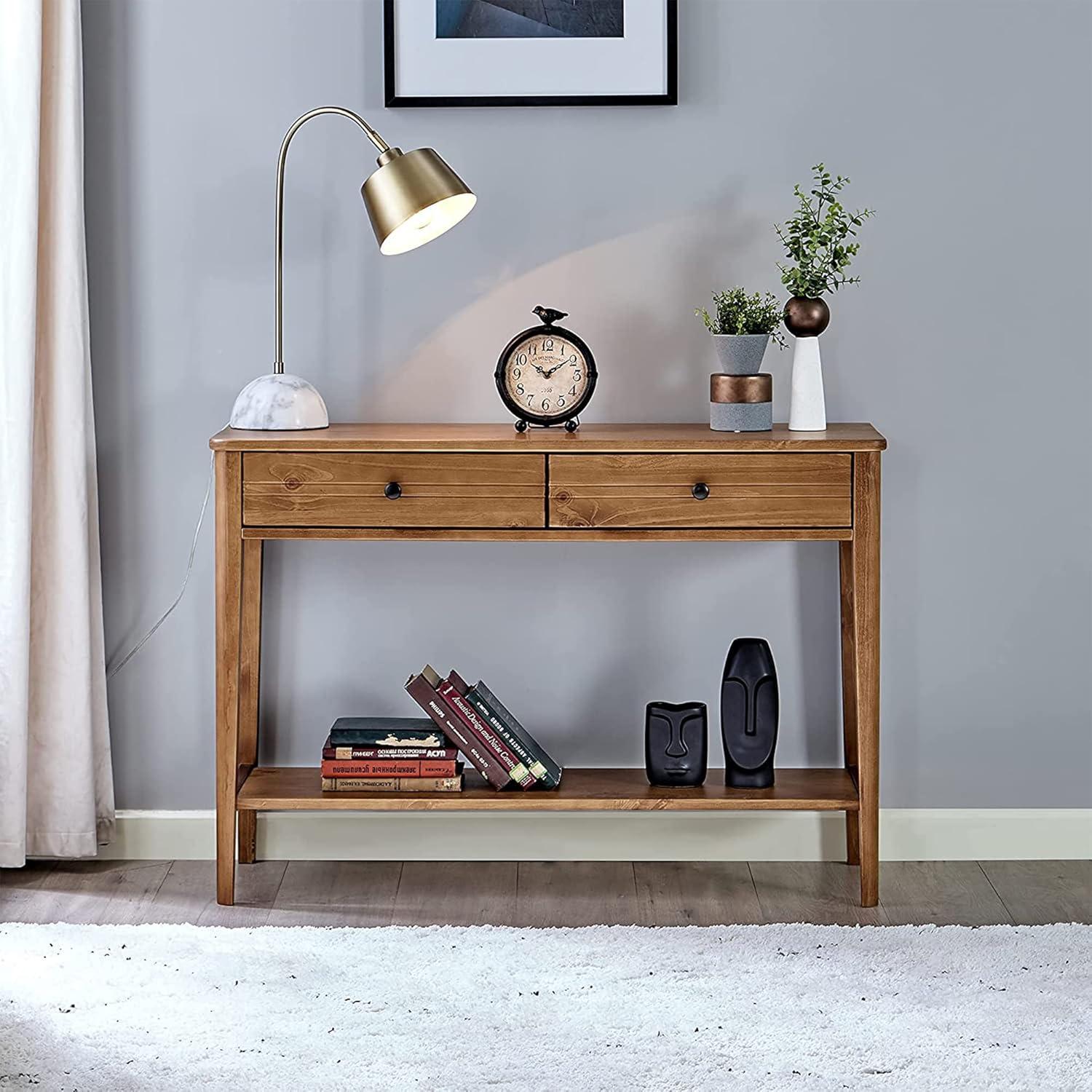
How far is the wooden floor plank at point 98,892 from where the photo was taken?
2.42m

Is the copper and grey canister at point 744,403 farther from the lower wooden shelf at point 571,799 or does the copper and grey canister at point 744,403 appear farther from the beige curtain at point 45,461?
the beige curtain at point 45,461

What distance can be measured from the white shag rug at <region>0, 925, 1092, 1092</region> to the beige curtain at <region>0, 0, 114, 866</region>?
32cm

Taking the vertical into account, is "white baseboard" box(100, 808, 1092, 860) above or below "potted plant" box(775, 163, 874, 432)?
below

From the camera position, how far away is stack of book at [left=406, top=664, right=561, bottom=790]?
247 cm

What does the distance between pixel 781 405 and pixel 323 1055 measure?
4.61 feet

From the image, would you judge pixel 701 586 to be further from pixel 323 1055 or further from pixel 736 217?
pixel 323 1055

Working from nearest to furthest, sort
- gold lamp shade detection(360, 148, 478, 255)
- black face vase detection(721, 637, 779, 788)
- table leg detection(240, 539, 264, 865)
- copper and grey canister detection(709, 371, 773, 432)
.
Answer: gold lamp shade detection(360, 148, 478, 255), copper and grey canister detection(709, 371, 773, 432), black face vase detection(721, 637, 779, 788), table leg detection(240, 539, 264, 865)

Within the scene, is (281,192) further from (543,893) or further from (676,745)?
(543,893)

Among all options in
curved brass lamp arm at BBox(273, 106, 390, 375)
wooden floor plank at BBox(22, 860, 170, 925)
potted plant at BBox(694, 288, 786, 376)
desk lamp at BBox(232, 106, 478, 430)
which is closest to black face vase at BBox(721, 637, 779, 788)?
potted plant at BBox(694, 288, 786, 376)

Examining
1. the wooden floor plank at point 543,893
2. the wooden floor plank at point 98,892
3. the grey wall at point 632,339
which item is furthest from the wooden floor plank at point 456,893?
the wooden floor plank at point 98,892

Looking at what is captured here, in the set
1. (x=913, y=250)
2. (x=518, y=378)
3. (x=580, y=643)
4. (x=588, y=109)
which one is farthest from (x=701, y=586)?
(x=588, y=109)

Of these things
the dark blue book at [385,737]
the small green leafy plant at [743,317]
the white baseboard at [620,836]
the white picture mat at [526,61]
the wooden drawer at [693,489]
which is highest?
the white picture mat at [526,61]

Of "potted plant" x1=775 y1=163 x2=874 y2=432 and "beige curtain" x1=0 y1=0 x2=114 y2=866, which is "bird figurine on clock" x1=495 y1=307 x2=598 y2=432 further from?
"beige curtain" x1=0 y1=0 x2=114 y2=866

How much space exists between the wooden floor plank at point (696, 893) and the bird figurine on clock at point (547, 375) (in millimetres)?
847
